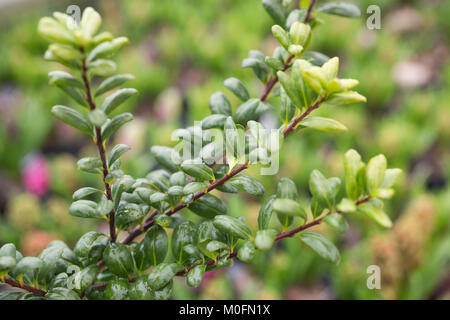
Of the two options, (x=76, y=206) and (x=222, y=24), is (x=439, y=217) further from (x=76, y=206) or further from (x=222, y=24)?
(x=222, y=24)

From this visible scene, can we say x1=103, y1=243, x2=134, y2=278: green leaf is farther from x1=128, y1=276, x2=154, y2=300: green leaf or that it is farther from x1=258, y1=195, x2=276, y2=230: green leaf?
x1=258, y1=195, x2=276, y2=230: green leaf

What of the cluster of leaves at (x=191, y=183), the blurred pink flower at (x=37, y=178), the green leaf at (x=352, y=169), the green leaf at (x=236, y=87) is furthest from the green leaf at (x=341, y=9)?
the blurred pink flower at (x=37, y=178)

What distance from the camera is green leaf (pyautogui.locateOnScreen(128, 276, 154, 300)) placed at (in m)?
0.50

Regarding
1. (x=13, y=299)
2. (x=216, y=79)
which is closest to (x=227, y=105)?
(x=13, y=299)

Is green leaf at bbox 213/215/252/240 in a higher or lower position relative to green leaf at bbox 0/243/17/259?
higher

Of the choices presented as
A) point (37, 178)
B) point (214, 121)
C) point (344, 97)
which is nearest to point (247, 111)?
point (214, 121)

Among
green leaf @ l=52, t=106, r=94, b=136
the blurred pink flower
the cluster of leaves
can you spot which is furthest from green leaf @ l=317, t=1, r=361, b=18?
the blurred pink flower

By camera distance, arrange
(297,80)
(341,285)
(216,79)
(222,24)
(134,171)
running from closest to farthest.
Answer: (297,80) → (341,285) → (134,171) → (216,79) → (222,24)

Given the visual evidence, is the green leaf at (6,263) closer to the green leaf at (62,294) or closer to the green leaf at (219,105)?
the green leaf at (62,294)

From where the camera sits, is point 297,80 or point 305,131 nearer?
point 297,80

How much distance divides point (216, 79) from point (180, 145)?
129 centimetres

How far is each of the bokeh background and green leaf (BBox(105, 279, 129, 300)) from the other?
0.56m

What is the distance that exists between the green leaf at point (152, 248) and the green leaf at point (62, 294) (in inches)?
3.6
